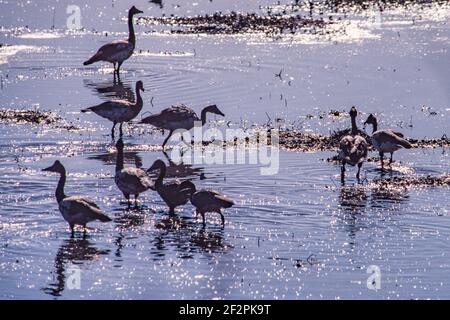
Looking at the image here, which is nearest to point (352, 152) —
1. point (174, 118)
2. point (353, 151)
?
point (353, 151)

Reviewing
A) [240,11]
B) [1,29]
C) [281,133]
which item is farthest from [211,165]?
[240,11]

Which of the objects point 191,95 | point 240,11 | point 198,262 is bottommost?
point 198,262

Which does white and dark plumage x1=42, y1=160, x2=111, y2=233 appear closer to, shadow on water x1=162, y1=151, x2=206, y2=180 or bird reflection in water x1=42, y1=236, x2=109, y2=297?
bird reflection in water x1=42, y1=236, x2=109, y2=297

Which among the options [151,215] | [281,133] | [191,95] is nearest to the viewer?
[151,215]

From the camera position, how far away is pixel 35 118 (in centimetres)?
2569

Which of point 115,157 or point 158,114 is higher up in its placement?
point 158,114

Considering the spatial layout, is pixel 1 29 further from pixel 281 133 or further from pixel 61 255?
pixel 61 255

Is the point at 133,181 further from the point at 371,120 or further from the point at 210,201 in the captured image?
the point at 371,120

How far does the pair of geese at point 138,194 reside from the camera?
17719 mm

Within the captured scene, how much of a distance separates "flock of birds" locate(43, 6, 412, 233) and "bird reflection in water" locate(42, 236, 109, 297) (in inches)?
13.6

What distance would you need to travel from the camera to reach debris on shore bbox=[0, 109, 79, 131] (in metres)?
25.4

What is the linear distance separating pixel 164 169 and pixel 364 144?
12.2 feet

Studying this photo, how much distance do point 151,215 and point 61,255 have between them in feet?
7.93

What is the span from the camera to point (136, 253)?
1716 centimetres
